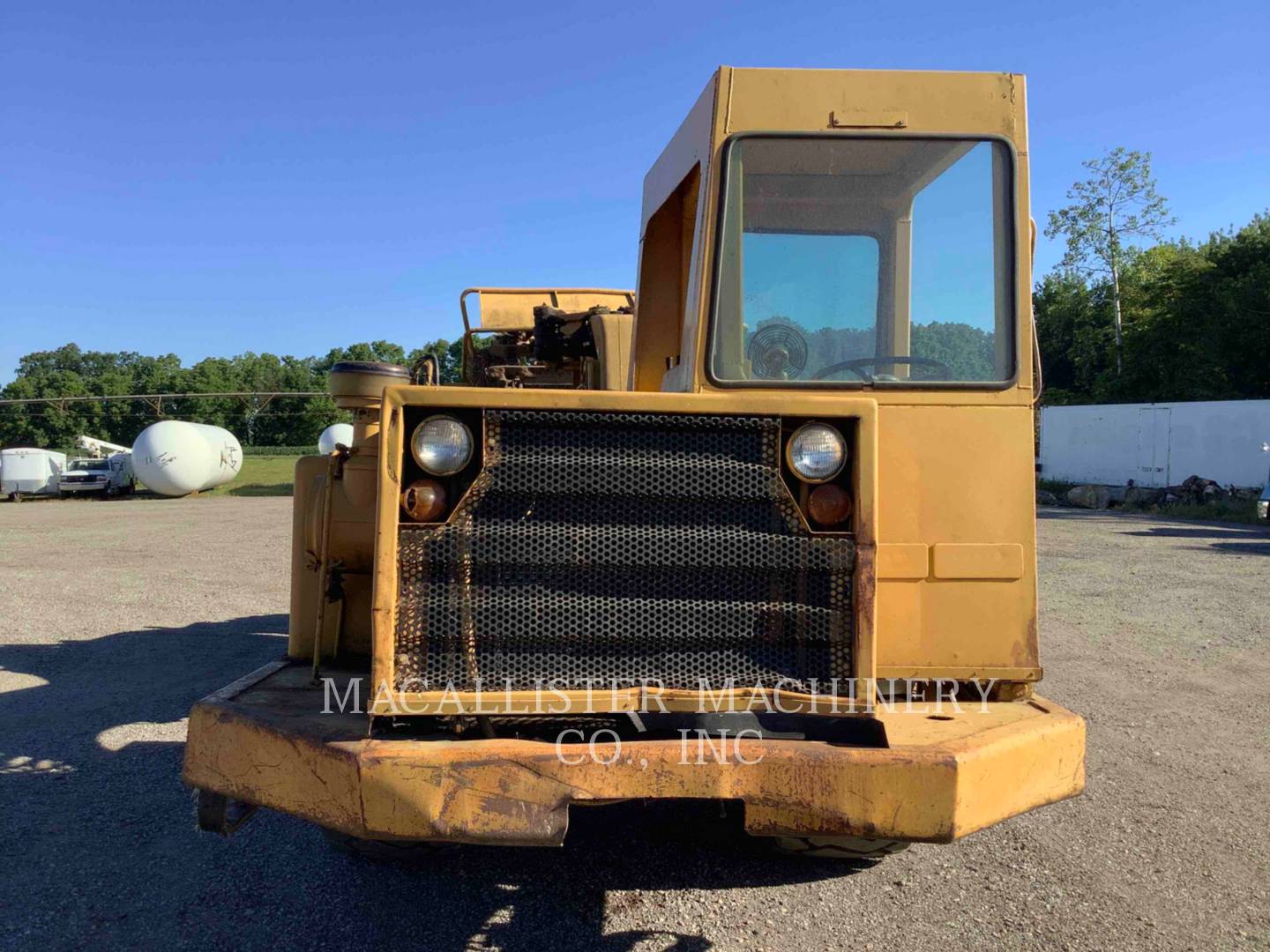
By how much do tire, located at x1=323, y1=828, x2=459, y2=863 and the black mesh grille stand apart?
893 millimetres

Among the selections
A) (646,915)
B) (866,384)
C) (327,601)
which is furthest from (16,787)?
(866,384)

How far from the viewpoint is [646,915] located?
10.7 ft

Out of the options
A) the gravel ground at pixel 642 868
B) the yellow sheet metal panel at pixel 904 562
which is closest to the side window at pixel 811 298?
the yellow sheet metal panel at pixel 904 562

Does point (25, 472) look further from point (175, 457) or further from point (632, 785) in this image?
point (632, 785)

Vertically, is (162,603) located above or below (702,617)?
below

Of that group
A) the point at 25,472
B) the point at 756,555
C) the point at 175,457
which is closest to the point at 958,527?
the point at 756,555

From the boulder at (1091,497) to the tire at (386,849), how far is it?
2346 centimetres

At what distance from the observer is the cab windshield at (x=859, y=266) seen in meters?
3.14

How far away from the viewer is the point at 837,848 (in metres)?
3.18

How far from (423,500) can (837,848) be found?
1.83 metres

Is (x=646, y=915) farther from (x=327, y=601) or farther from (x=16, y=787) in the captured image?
(x=16, y=787)

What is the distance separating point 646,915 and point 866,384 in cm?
197

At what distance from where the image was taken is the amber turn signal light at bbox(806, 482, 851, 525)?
8.82 feet

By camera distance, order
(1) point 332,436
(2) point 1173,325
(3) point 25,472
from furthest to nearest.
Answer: (2) point 1173,325 → (3) point 25,472 → (1) point 332,436
